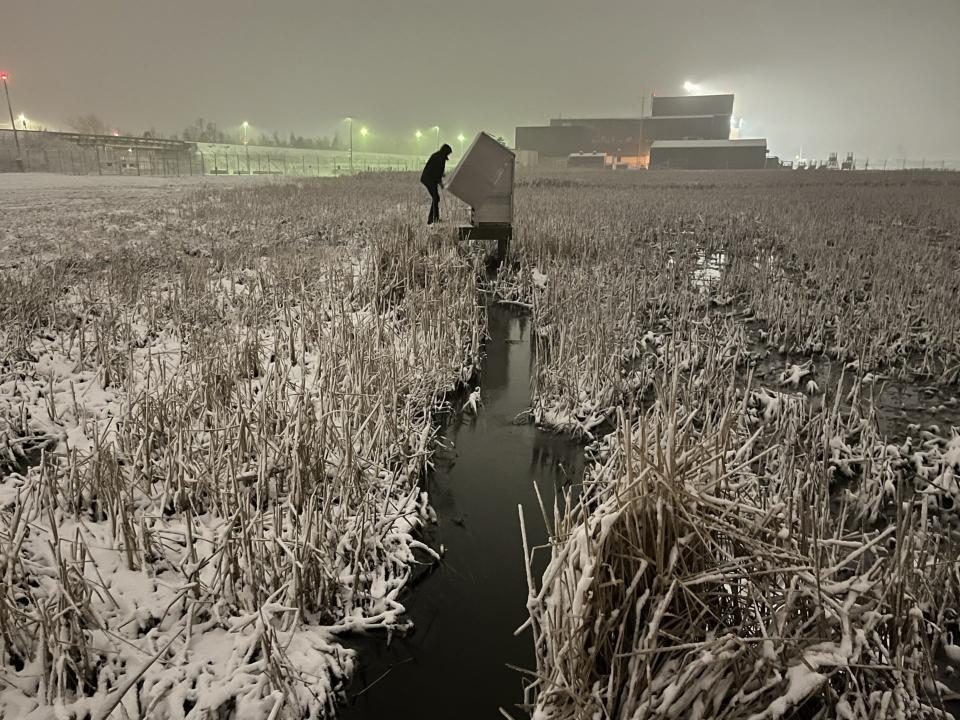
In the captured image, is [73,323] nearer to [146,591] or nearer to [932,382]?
[146,591]

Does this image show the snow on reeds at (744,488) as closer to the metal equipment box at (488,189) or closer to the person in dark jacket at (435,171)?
the metal equipment box at (488,189)

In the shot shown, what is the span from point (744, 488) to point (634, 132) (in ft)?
252

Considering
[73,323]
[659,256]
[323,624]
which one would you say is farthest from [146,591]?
[659,256]

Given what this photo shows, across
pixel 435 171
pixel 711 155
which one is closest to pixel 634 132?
pixel 711 155

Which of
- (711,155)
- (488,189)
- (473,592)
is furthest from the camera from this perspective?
(711,155)

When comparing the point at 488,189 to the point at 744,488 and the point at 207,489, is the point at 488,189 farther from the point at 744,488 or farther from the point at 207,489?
the point at 744,488

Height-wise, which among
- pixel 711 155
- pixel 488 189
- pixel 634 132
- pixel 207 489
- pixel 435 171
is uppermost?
pixel 634 132

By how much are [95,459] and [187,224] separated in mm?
13568

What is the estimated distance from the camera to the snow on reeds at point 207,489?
8.29 ft

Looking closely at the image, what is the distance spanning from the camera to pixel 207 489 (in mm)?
3797

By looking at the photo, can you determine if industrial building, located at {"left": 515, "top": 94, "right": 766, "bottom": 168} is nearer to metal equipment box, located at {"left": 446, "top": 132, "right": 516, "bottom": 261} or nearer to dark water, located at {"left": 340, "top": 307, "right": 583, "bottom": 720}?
metal equipment box, located at {"left": 446, "top": 132, "right": 516, "bottom": 261}

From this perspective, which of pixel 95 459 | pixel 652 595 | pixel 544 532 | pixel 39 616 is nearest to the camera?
pixel 652 595

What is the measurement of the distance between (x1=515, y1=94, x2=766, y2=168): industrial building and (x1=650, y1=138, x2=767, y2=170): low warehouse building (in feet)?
23.6

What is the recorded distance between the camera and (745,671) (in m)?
1.96
